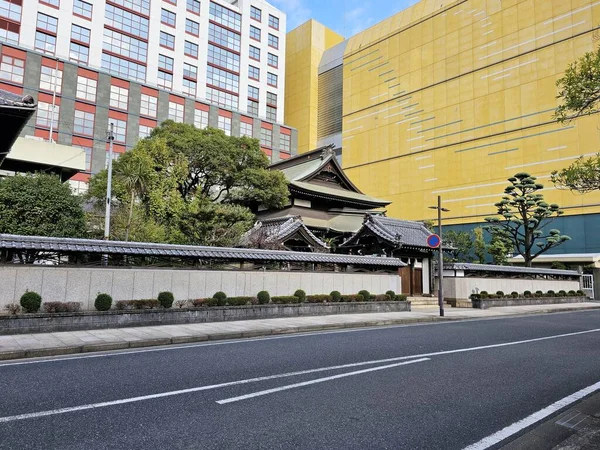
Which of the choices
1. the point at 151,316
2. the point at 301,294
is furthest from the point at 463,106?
the point at 151,316

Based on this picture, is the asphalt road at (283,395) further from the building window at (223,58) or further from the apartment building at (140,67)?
the building window at (223,58)

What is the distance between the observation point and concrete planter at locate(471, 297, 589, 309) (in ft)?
84.7

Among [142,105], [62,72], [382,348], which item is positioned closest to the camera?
[382,348]

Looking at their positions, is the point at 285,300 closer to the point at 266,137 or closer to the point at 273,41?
the point at 266,137

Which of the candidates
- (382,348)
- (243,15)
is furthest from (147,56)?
(382,348)

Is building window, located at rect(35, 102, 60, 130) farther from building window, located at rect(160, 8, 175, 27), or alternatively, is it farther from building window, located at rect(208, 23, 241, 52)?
building window, located at rect(208, 23, 241, 52)

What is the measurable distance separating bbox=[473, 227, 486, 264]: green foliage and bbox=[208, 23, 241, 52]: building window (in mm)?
41013

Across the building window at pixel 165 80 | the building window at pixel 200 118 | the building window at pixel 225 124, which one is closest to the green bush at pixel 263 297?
the building window at pixel 200 118

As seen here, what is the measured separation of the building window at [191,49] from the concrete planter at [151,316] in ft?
154

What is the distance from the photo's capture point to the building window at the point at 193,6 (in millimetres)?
54906

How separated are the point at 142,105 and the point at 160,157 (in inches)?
1113

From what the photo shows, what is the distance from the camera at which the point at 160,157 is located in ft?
79.4

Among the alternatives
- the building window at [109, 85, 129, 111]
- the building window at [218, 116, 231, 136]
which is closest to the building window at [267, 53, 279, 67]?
the building window at [218, 116, 231, 136]

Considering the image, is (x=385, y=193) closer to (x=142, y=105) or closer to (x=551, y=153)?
(x=551, y=153)
